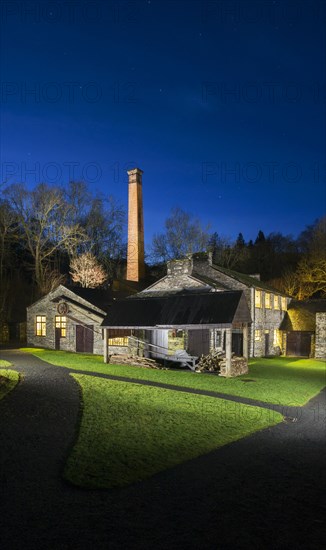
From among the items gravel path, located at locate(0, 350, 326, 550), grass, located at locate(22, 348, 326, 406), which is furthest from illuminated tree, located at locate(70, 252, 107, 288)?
gravel path, located at locate(0, 350, 326, 550)

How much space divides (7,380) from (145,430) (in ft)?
29.2

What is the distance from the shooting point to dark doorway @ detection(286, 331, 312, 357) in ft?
119

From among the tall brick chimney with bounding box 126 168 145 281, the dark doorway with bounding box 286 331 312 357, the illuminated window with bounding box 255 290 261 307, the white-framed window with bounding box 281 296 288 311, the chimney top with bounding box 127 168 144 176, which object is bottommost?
the dark doorway with bounding box 286 331 312 357

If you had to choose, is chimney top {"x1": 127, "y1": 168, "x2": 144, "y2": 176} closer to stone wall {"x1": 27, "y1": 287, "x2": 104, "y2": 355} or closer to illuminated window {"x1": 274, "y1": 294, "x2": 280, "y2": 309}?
stone wall {"x1": 27, "y1": 287, "x2": 104, "y2": 355}

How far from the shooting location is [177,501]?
6.66m

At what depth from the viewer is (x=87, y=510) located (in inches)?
247

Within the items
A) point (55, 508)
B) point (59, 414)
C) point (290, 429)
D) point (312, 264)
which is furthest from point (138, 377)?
point (312, 264)

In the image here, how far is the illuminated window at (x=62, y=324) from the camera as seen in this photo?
3431 centimetres

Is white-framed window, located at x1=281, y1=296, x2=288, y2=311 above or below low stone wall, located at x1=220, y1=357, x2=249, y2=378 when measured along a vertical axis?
above

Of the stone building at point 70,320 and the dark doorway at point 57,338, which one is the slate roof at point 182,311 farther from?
the dark doorway at point 57,338

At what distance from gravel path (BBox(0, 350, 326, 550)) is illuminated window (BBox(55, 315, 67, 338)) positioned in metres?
24.1

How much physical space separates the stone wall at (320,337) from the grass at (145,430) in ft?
69.3

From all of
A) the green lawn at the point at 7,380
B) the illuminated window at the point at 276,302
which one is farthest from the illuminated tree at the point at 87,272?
the green lawn at the point at 7,380

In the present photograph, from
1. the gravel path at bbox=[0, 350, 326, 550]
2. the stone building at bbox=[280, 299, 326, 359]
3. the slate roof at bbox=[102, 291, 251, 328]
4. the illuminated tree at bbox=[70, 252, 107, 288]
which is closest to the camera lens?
the gravel path at bbox=[0, 350, 326, 550]
